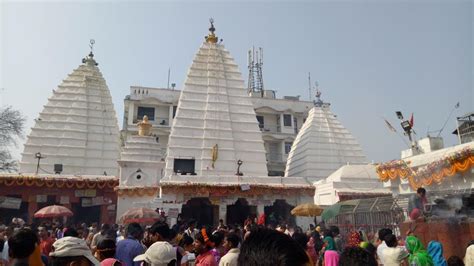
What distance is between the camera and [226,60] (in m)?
30.2

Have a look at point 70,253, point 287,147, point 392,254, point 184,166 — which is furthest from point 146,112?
point 70,253

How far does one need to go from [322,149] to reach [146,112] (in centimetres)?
1865

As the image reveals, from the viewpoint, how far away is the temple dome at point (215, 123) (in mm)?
25812

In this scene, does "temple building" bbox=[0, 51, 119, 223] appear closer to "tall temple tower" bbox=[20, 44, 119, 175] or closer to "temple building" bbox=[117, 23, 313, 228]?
"tall temple tower" bbox=[20, 44, 119, 175]

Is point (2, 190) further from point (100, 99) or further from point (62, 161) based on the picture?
point (100, 99)

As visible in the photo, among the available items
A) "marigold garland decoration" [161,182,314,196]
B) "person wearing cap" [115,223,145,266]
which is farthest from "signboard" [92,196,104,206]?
"person wearing cap" [115,223,145,266]

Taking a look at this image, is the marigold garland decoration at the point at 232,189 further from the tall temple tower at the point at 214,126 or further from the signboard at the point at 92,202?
the signboard at the point at 92,202

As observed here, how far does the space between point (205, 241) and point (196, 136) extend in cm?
2119

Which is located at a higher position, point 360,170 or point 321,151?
point 321,151

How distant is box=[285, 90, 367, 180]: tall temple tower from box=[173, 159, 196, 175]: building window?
462 inches

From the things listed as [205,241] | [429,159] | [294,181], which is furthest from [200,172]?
[205,241]

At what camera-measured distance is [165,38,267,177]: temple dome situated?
25.8 metres

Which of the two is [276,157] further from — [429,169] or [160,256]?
[160,256]

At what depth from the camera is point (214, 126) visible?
88.9 ft
